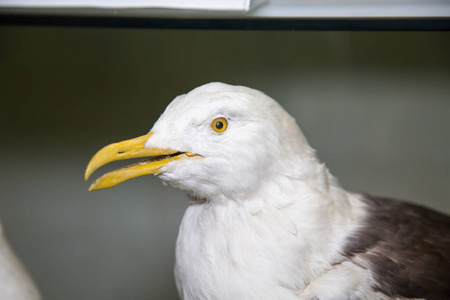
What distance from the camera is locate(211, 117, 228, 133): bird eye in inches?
29.6

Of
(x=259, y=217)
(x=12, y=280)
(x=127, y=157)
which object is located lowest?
(x=12, y=280)

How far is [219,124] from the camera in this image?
0.75 meters

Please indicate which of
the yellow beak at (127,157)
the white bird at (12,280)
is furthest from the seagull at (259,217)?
the white bird at (12,280)

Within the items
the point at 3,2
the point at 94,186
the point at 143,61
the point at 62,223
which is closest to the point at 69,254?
the point at 62,223

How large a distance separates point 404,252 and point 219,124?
411 mm

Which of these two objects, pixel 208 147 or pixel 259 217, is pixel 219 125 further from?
pixel 259 217

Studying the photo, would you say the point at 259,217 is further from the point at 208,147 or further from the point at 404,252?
the point at 404,252

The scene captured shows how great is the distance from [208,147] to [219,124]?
4cm

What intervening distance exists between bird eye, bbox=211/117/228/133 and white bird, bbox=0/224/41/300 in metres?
0.46

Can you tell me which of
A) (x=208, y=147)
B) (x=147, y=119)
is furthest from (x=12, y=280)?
(x=147, y=119)

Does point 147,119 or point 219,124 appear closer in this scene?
point 219,124

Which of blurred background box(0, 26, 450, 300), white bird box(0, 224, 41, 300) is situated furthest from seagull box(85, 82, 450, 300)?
blurred background box(0, 26, 450, 300)

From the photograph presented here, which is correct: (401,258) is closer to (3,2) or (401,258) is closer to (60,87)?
(3,2)

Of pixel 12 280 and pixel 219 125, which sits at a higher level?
pixel 219 125
